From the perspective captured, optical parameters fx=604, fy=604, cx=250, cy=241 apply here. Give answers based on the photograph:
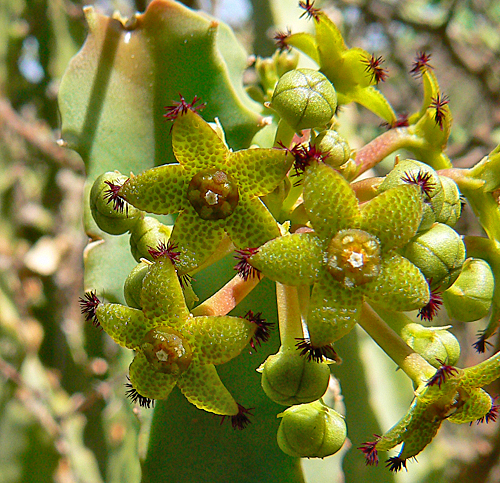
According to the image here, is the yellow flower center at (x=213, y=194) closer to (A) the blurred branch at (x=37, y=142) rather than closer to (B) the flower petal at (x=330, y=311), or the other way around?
(B) the flower petal at (x=330, y=311)

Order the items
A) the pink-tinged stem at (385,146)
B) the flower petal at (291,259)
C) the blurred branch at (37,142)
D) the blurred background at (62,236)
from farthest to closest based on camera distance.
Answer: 1. the blurred branch at (37,142)
2. the blurred background at (62,236)
3. the pink-tinged stem at (385,146)
4. the flower petal at (291,259)

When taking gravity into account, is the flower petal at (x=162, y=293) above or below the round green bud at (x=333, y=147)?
below

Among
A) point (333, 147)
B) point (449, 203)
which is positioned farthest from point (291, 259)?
point (449, 203)

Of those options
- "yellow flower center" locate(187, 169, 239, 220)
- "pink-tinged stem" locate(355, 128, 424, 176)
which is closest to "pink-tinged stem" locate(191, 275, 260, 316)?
"yellow flower center" locate(187, 169, 239, 220)

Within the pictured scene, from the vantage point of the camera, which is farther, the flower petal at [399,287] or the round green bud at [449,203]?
the round green bud at [449,203]

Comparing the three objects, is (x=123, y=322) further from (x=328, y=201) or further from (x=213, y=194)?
(x=328, y=201)

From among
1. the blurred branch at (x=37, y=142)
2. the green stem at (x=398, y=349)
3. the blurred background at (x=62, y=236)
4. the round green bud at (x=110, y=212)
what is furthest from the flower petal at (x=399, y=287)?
the blurred branch at (x=37, y=142)
